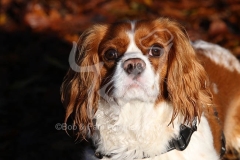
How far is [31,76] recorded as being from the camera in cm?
719

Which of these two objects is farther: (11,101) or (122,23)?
(11,101)

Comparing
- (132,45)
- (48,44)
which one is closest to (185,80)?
(132,45)

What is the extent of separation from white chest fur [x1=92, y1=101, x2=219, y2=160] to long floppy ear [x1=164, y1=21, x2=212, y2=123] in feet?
0.32

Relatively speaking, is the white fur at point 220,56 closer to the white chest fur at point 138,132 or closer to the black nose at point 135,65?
the white chest fur at point 138,132

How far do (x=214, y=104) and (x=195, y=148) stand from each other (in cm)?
54

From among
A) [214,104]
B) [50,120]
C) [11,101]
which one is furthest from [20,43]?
[214,104]

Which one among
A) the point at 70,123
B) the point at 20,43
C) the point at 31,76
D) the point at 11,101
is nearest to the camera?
the point at 70,123

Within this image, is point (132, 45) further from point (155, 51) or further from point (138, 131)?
point (138, 131)

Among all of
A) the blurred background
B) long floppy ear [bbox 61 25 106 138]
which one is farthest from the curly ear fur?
the blurred background

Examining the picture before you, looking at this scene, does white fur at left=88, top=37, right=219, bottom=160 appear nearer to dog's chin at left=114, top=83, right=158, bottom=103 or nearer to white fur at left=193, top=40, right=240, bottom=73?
dog's chin at left=114, top=83, right=158, bottom=103

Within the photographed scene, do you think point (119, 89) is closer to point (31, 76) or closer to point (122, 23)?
point (122, 23)

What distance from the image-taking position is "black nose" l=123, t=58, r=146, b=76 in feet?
13.6

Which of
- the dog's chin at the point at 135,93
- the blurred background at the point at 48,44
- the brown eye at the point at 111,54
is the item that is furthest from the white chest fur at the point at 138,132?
the blurred background at the point at 48,44

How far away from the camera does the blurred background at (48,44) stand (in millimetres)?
6062
